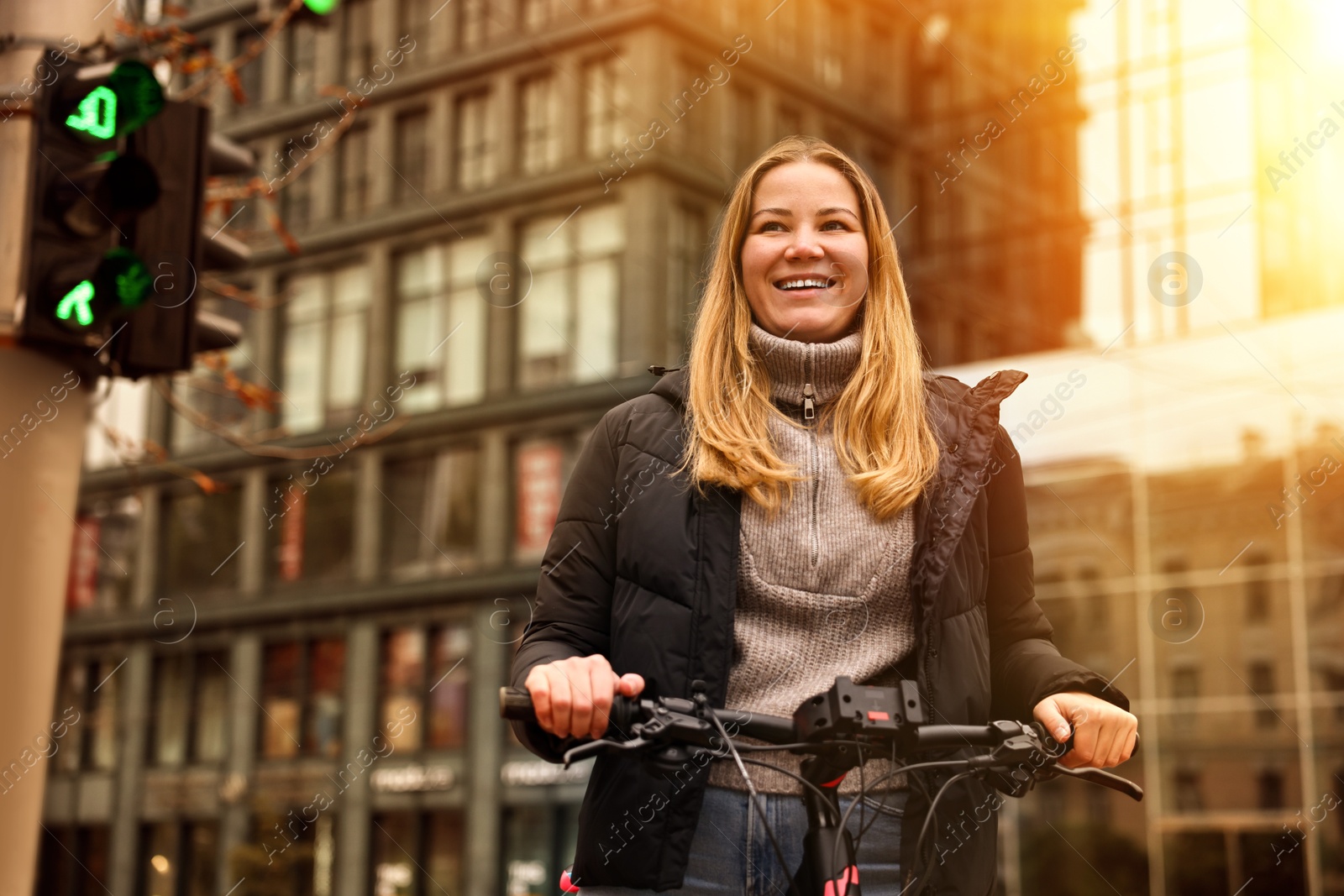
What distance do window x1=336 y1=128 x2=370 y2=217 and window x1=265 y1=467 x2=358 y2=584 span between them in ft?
18.3

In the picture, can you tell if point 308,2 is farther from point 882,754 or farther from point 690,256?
point 690,256

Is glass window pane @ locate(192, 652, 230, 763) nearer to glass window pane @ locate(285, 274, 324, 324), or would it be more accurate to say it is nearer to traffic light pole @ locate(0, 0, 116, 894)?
glass window pane @ locate(285, 274, 324, 324)

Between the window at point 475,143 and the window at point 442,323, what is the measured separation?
1265 mm

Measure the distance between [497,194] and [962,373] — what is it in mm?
11025

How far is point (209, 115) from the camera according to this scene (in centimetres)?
507

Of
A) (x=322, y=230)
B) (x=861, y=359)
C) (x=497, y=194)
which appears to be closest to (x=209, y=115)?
(x=861, y=359)

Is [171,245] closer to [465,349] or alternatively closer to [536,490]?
[536,490]

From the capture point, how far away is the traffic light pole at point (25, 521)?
15.6 ft

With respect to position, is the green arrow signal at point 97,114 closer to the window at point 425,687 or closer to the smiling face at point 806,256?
the smiling face at point 806,256

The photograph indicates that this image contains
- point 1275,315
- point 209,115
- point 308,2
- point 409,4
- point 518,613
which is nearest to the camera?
point 209,115

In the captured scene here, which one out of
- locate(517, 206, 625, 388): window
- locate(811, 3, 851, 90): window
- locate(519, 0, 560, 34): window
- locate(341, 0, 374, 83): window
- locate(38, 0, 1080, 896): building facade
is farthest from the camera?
locate(341, 0, 374, 83): window

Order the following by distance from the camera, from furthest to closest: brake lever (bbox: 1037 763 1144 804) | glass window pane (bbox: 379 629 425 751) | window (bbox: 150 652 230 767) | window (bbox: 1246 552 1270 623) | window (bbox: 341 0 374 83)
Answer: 1. window (bbox: 341 0 374 83)
2. window (bbox: 150 652 230 767)
3. glass window pane (bbox: 379 629 425 751)
4. window (bbox: 1246 552 1270 623)
5. brake lever (bbox: 1037 763 1144 804)

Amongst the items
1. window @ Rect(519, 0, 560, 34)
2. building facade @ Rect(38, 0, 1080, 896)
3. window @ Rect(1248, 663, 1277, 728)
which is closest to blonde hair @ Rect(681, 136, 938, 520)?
window @ Rect(1248, 663, 1277, 728)

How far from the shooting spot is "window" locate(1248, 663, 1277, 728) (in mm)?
19531
